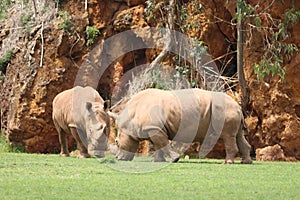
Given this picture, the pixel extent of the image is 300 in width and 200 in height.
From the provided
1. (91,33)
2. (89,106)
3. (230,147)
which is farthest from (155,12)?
(230,147)

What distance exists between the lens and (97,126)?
14.2 meters

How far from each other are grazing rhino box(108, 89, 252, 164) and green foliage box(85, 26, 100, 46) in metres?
6.24

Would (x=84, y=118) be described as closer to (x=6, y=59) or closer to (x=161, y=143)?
(x=161, y=143)

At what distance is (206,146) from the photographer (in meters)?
16.9

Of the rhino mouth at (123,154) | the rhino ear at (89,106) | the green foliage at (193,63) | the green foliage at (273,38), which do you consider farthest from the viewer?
the green foliage at (193,63)

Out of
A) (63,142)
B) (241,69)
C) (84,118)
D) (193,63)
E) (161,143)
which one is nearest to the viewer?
(161,143)

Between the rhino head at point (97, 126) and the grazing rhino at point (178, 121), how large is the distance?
335 mm

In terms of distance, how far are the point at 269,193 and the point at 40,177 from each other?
11.4 feet

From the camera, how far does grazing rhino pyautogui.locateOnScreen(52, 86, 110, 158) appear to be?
1413 centimetres

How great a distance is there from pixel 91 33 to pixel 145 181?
423 inches

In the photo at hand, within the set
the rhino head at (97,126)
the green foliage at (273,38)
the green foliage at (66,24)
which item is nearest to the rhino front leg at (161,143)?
the rhino head at (97,126)

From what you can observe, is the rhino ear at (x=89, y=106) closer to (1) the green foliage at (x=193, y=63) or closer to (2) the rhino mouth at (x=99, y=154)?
(2) the rhino mouth at (x=99, y=154)

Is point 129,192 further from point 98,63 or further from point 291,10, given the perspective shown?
point 98,63

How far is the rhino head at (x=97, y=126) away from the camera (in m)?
14.0
